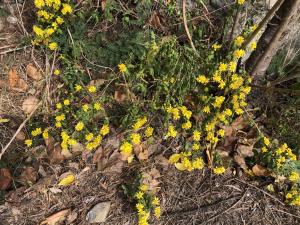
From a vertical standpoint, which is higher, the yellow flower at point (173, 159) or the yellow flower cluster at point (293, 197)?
the yellow flower at point (173, 159)

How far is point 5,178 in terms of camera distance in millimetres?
2891

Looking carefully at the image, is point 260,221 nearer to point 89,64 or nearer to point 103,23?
point 89,64

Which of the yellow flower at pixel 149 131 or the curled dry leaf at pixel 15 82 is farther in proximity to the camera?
the curled dry leaf at pixel 15 82

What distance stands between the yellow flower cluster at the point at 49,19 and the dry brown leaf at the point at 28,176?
1.06 meters

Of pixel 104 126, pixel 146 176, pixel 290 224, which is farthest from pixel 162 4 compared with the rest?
pixel 290 224

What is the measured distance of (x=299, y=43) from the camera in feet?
11.3

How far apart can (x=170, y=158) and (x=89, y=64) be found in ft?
3.64

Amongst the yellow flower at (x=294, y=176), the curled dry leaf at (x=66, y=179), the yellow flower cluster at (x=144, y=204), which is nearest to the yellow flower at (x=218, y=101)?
the yellow flower at (x=294, y=176)

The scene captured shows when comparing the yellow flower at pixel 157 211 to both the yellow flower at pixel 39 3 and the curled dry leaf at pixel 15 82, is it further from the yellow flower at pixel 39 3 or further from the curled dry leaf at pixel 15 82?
the yellow flower at pixel 39 3

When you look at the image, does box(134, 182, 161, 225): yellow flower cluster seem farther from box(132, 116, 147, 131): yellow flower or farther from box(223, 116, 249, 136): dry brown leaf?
box(223, 116, 249, 136): dry brown leaf

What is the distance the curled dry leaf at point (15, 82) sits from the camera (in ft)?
10.7

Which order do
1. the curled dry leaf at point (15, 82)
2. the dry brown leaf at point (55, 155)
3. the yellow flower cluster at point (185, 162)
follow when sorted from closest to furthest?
the yellow flower cluster at point (185, 162) → the dry brown leaf at point (55, 155) → the curled dry leaf at point (15, 82)

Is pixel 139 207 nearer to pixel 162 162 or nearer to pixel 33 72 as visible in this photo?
pixel 162 162

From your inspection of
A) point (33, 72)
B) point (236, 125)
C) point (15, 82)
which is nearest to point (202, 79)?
point (236, 125)
